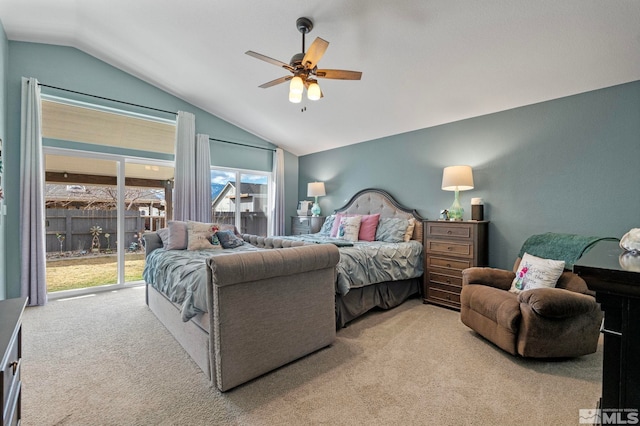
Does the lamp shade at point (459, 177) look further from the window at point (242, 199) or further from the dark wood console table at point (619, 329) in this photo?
the window at point (242, 199)

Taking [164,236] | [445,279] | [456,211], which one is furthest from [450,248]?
[164,236]

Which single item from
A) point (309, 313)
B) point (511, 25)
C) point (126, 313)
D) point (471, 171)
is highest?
point (511, 25)

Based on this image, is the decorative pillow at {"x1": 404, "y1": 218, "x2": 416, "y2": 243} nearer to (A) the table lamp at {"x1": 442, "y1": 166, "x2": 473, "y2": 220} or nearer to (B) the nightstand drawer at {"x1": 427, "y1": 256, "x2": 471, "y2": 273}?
(B) the nightstand drawer at {"x1": 427, "y1": 256, "x2": 471, "y2": 273}

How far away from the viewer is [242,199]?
566cm

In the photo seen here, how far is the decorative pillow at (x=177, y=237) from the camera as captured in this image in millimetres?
3424

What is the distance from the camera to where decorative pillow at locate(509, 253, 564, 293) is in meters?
2.39

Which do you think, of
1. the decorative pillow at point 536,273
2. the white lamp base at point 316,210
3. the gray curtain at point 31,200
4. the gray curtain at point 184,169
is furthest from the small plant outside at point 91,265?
the decorative pillow at point 536,273

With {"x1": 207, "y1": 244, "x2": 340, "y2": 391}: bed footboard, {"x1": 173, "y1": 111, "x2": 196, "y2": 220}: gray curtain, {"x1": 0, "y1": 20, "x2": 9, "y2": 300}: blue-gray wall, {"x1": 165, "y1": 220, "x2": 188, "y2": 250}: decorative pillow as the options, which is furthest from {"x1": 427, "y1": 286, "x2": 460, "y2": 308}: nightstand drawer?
{"x1": 0, "y1": 20, "x2": 9, "y2": 300}: blue-gray wall

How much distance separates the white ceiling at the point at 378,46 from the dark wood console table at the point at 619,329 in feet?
7.84

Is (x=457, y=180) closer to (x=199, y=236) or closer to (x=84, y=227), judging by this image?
(x=199, y=236)

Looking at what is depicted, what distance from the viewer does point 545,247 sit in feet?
9.14

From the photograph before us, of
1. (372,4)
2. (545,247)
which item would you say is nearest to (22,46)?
(372,4)

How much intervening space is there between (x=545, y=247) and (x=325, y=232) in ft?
9.66

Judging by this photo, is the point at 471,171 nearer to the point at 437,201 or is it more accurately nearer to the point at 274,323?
the point at 437,201
